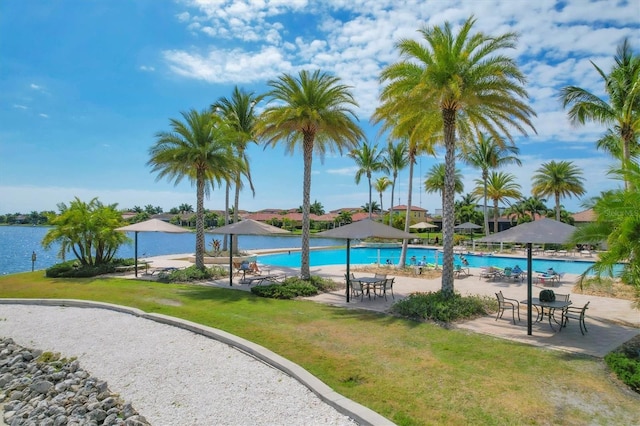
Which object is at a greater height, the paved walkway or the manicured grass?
the manicured grass

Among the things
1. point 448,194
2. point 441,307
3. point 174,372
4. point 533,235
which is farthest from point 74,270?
point 533,235

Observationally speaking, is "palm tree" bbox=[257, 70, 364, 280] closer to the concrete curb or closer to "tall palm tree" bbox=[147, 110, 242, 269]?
"tall palm tree" bbox=[147, 110, 242, 269]

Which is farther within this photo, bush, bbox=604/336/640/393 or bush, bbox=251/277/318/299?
bush, bbox=251/277/318/299

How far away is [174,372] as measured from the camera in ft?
23.0

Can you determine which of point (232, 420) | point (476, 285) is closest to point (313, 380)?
point (232, 420)

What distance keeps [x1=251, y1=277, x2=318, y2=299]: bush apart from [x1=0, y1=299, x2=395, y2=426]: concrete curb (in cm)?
438

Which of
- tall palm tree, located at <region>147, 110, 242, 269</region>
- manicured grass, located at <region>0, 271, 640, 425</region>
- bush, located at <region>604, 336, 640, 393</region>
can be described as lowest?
manicured grass, located at <region>0, 271, 640, 425</region>

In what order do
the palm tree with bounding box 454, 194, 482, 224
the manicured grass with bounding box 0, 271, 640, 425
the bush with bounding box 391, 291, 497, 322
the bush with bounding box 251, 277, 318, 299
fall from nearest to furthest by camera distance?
the manicured grass with bounding box 0, 271, 640, 425, the bush with bounding box 391, 291, 497, 322, the bush with bounding box 251, 277, 318, 299, the palm tree with bounding box 454, 194, 482, 224

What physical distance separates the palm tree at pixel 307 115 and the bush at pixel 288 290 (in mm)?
1111

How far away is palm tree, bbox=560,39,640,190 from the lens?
54.4 ft

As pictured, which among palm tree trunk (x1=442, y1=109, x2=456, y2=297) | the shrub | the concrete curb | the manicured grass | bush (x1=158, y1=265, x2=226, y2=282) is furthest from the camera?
bush (x1=158, y1=265, x2=226, y2=282)

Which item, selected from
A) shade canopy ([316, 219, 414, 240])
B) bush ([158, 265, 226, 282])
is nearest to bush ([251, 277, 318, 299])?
shade canopy ([316, 219, 414, 240])

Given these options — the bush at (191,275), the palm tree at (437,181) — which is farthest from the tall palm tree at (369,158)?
the bush at (191,275)

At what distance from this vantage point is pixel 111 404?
6133mm
